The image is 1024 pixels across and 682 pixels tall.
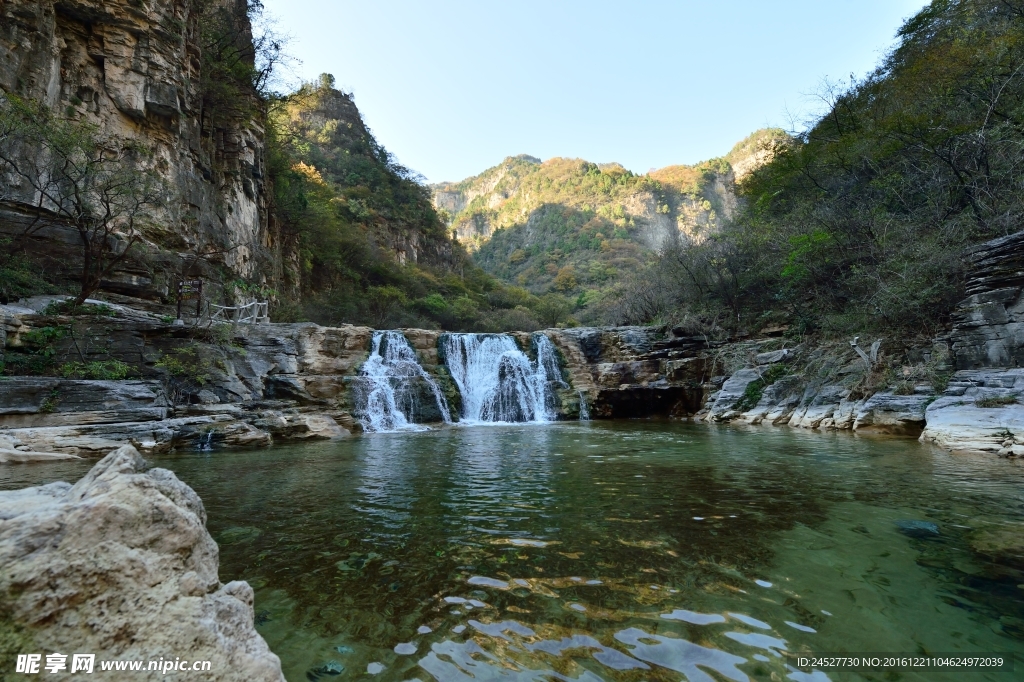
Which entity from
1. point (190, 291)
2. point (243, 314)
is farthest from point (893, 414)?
point (243, 314)

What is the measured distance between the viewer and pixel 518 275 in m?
71.9

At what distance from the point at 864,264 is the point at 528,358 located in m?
12.6

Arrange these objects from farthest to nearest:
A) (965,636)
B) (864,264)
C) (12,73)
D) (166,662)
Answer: (864,264), (12,73), (965,636), (166,662)

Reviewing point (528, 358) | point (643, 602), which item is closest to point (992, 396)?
point (643, 602)

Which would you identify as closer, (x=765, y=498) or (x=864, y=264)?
(x=765, y=498)

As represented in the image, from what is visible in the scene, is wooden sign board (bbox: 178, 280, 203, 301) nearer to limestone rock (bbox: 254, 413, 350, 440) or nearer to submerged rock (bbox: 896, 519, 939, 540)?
limestone rock (bbox: 254, 413, 350, 440)

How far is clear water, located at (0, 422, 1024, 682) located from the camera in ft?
7.10

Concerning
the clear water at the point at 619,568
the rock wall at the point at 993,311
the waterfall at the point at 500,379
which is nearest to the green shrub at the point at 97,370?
the clear water at the point at 619,568

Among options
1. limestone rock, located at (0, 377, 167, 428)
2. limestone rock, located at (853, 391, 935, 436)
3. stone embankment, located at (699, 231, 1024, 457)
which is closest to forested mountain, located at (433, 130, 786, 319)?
stone embankment, located at (699, 231, 1024, 457)

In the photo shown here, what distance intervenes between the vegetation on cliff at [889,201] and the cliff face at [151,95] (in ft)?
67.0

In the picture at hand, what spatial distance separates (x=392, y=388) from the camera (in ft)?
54.7

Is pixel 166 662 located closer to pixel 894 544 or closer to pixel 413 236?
pixel 894 544

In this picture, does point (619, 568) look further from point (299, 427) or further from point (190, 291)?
point (190, 291)

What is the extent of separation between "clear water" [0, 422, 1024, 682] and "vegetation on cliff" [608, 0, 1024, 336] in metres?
7.71
